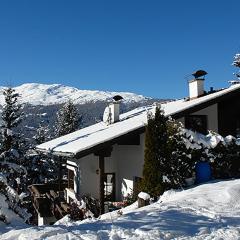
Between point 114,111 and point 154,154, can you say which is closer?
point 154,154

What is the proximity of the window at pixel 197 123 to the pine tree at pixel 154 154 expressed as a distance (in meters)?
5.59

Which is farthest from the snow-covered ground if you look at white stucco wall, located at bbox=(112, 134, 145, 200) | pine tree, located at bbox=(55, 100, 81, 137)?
pine tree, located at bbox=(55, 100, 81, 137)

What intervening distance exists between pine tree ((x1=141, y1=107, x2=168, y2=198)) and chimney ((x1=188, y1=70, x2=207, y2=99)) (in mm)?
6800

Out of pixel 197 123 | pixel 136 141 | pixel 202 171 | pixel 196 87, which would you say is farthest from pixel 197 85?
pixel 202 171

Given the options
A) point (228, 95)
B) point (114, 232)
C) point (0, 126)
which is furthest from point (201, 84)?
point (0, 126)

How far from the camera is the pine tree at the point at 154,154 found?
14.7 meters

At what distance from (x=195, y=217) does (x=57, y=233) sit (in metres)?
3.14

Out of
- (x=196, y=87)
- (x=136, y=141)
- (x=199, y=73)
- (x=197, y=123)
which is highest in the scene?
(x=199, y=73)

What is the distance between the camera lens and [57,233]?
25.0 ft

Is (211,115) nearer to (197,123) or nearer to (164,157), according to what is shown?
(197,123)

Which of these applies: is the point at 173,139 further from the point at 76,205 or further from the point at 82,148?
the point at 76,205

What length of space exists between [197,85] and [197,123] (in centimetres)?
240

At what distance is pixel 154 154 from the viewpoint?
14992mm

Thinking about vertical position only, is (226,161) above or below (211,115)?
below
